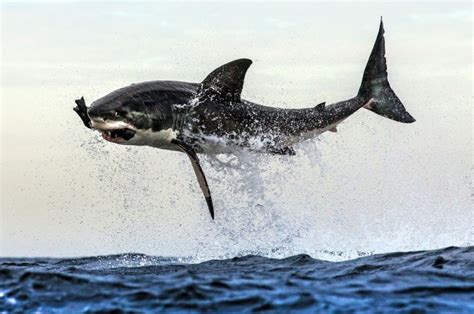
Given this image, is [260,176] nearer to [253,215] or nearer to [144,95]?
[253,215]

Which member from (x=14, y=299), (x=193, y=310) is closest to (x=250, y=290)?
(x=193, y=310)

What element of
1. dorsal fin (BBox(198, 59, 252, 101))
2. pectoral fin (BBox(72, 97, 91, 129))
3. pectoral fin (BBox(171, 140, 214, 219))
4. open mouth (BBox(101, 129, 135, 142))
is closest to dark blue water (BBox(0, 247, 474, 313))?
pectoral fin (BBox(171, 140, 214, 219))

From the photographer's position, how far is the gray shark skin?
1585cm

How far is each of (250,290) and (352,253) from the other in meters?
6.62

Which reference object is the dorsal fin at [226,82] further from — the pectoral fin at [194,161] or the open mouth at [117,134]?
the open mouth at [117,134]

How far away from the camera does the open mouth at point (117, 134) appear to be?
1577cm

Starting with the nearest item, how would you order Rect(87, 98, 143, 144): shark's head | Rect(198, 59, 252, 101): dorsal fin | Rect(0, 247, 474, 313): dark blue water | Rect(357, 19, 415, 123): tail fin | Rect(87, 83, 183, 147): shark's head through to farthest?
Rect(0, 247, 474, 313): dark blue water, Rect(87, 98, 143, 144): shark's head, Rect(87, 83, 183, 147): shark's head, Rect(198, 59, 252, 101): dorsal fin, Rect(357, 19, 415, 123): tail fin

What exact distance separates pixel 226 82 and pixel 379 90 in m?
4.90

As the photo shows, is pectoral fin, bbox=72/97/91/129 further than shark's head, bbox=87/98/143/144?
No

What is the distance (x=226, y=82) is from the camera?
1731 centimetres

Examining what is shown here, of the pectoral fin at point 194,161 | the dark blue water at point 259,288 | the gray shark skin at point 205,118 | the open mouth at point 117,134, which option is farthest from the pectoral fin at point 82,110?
the dark blue water at point 259,288

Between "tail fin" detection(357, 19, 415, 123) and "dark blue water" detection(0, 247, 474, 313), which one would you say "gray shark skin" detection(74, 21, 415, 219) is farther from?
"dark blue water" detection(0, 247, 474, 313)

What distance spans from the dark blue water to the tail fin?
5.00 meters

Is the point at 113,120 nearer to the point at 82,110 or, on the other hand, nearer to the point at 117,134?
the point at 117,134
